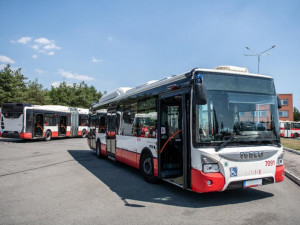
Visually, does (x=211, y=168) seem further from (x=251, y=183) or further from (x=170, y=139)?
(x=170, y=139)

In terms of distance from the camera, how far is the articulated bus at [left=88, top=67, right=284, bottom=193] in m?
5.29

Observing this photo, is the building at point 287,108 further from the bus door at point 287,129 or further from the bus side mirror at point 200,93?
the bus side mirror at point 200,93

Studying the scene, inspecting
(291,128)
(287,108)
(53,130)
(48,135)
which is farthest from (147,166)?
(287,108)

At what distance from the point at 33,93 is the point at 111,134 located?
48.0m

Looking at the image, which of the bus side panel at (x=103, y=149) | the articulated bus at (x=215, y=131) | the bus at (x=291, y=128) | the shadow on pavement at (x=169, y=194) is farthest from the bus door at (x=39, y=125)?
the bus at (x=291, y=128)

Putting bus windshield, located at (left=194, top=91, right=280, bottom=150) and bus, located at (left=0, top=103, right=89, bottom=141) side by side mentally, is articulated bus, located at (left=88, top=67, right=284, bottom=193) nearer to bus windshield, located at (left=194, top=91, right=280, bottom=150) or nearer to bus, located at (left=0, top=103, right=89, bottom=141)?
bus windshield, located at (left=194, top=91, right=280, bottom=150)

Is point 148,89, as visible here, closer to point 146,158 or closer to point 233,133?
point 146,158

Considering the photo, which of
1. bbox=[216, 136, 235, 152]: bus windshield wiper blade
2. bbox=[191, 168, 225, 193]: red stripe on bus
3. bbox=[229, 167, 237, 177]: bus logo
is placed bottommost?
bbox=[191, 168, 225, 193]: red stripe on bus

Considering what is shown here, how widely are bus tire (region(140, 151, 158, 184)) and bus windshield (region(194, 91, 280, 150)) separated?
96.9 inches

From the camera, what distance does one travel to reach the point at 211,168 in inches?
207

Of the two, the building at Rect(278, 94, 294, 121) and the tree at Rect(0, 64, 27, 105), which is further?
the building at Rect(278, 94, 294, 121)

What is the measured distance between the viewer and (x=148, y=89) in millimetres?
7926

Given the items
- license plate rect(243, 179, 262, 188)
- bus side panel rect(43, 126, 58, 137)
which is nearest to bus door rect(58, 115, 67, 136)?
bus side panel rect(43, 126, 58, 137)

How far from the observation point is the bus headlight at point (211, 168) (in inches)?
207
